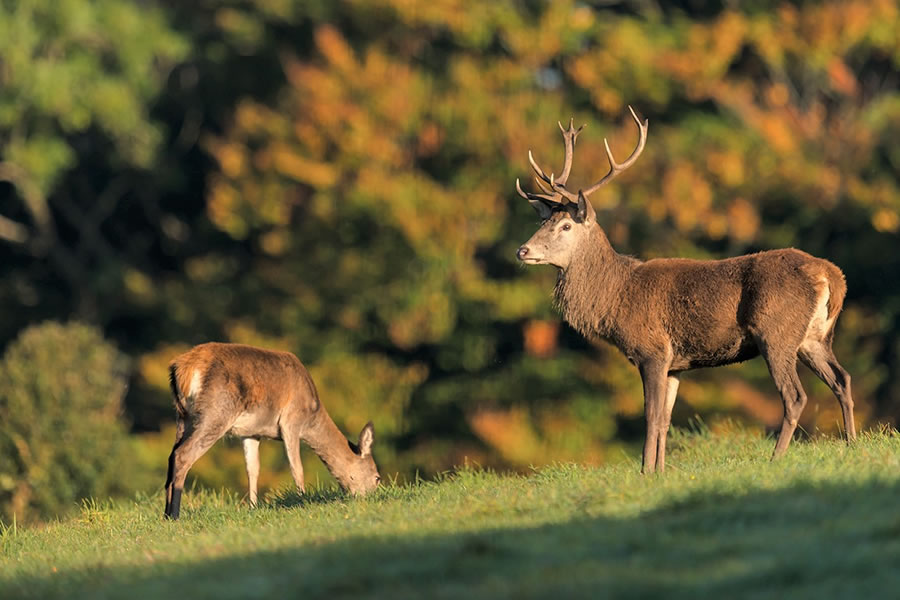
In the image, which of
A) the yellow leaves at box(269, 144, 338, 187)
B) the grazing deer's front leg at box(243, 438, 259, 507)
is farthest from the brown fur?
the yellow leaves at box(269, 144, 338, 187)

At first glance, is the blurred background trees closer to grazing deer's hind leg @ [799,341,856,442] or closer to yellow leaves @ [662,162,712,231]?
yellow leaves @ [662,162,712,231]

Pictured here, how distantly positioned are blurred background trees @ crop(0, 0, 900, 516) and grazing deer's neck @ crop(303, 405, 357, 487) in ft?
33.5

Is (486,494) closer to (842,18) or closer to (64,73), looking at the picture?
(842,18)

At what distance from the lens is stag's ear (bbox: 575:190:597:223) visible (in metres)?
12.0

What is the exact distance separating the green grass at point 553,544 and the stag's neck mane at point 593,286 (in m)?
1.39

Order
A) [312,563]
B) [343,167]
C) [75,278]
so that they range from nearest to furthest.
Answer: [312,563], [343,167], [75,278]

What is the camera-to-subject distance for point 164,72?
32594 millimetres

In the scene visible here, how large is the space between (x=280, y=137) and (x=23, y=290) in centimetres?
777

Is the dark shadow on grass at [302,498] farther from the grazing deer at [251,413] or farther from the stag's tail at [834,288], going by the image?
the stag's tail at [834,288]

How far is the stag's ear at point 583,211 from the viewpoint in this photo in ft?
39.2

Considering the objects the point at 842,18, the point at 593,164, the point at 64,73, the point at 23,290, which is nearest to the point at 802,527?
the point at 593,164

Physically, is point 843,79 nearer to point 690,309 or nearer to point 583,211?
point 583,211

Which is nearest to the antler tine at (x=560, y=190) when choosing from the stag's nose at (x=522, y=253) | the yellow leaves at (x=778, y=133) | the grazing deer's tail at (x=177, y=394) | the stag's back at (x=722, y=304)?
the stag's nose at (x=522, y=253)

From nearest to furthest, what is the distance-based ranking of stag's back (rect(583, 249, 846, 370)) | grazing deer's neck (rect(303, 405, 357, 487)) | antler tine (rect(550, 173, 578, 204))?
stag's back (rect(583, 249, 846, 370)) < antler tine (rect(550, 173, 578, 204)) < grazing deer's neck (rect(303, 405, 357, 487))
